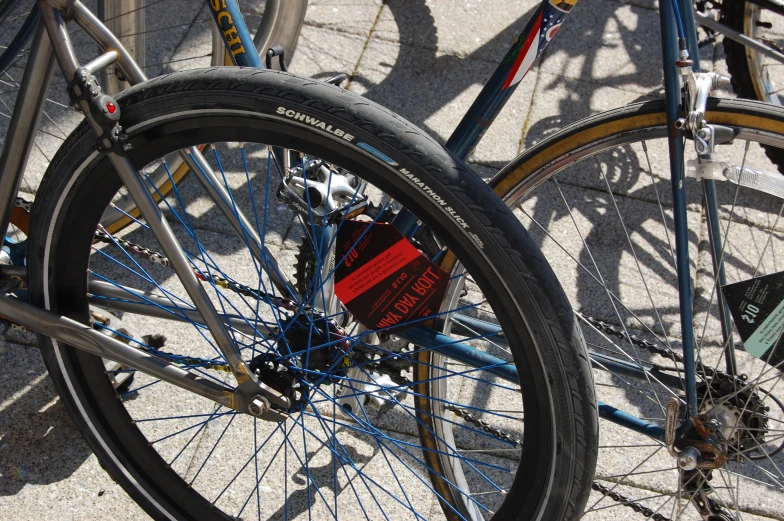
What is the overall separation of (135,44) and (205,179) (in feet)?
3.50

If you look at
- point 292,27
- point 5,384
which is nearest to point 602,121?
point 292,27

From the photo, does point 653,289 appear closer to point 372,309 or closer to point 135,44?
point 372,309

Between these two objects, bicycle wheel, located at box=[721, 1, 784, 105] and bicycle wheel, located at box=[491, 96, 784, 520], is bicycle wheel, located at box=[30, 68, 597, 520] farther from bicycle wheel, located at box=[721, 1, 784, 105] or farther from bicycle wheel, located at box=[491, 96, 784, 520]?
bicycle wheel, located at box=[721, 1, 784, 105]

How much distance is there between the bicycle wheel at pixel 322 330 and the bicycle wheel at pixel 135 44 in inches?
16.2

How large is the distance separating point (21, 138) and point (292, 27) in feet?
4.65

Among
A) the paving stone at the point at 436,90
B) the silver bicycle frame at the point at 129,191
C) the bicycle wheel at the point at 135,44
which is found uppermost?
the paving stone at the point at 436,90

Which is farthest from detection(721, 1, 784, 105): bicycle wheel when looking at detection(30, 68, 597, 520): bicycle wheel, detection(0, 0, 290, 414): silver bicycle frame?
detection(0, 0, 290, 414): silver bicycle frame

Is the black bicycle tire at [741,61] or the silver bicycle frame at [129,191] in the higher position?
the black bicycle tire at [741,61]

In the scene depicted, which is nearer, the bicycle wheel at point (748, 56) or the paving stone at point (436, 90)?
the bicycle wheel at point (748, 56)

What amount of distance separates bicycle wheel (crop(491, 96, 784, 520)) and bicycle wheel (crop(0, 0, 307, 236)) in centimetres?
115

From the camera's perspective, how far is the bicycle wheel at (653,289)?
1.83m

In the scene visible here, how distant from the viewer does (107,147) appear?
1.57 metres

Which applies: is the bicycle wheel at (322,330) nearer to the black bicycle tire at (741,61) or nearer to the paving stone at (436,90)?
the paving stone at (436,90)

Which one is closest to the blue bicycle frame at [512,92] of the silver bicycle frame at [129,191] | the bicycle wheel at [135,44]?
the silver bicycle frame at [129,191]
